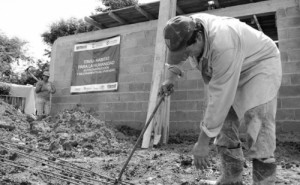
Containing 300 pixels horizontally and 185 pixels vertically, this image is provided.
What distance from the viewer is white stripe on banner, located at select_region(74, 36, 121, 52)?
6.84 metres

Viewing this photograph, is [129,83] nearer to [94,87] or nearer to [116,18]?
[94,87]

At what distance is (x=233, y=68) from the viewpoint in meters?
1.71

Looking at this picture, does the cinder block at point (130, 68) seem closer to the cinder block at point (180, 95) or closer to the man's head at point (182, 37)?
the cinder block at point (180, 95)

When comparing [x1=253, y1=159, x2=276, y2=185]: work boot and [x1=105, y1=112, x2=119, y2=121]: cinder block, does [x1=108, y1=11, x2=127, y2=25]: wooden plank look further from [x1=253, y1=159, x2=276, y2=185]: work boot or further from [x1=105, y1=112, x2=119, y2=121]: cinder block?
[x1=253, y1=159, x2=276, y2=185]: work boot

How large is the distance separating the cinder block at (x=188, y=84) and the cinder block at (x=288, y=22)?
1795 millimetres

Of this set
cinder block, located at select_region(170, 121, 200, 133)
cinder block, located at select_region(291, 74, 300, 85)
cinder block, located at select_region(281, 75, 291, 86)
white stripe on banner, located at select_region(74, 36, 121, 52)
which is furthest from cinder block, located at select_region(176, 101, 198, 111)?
white stripe on banner, located at select_region(74, 36, 121, 52)

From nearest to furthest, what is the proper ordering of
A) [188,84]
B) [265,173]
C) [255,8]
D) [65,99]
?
[265,173] < [255,8] < [188,84] < [65,99]

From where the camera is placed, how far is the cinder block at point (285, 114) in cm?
476

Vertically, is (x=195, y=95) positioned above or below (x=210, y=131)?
above

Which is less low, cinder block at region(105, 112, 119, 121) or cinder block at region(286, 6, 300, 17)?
cinder block at region(286, 6, 300, 17)

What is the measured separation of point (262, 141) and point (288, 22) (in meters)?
3.84

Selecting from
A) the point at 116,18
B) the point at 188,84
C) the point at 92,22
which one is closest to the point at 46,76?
the point at 92,22

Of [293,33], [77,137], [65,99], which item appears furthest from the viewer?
[65,99]

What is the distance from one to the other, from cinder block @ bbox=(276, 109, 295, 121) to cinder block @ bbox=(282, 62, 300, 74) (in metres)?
0.66
